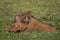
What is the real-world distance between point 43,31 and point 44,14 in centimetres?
126

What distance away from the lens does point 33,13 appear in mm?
6477

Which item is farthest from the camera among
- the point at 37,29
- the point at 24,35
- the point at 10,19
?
the point at 10,19

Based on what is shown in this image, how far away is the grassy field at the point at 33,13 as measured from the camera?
490cm

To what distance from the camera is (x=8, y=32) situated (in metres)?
5.12

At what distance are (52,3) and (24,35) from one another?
2.66 m

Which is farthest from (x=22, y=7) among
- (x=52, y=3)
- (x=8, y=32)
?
(x=8, y=32)

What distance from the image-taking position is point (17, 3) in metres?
7.36

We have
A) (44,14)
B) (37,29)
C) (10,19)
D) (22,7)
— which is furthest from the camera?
(22,7)

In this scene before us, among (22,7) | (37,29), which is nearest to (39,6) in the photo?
(22,7)

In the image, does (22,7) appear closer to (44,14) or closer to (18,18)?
(44,14)

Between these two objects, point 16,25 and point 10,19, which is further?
point 10,19

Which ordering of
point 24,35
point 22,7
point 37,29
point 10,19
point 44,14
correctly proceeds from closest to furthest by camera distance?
point 24,35
point 37,29
point 10,19
point 44,14
point 22,7

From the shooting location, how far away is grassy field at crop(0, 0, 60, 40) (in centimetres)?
490

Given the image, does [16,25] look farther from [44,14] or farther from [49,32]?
[44,14]
